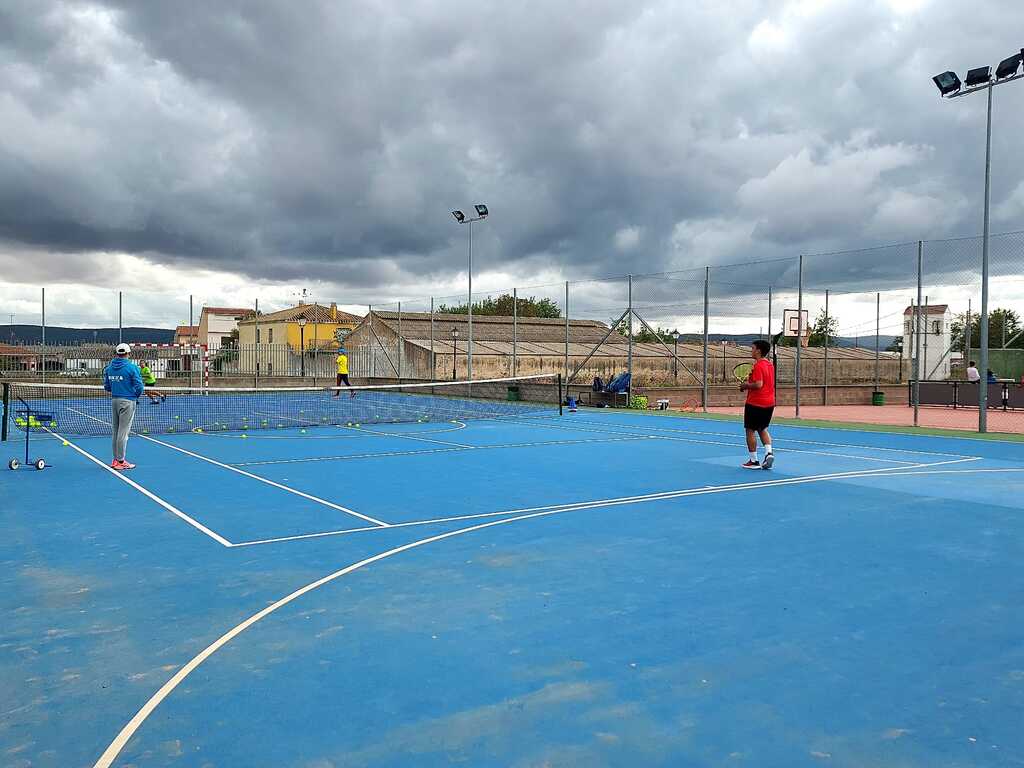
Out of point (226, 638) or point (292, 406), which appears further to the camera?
point (292, 406)

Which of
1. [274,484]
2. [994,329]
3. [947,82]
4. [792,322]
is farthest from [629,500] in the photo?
[994,329]

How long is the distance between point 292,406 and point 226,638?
75.6 ft

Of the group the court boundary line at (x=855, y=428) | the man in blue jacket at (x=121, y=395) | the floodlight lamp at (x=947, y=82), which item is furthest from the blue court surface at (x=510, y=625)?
the floodlight lamp at (x=947, y=82)

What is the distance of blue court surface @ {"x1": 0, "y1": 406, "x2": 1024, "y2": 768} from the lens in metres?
3.30

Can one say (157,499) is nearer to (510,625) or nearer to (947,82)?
(510,625)

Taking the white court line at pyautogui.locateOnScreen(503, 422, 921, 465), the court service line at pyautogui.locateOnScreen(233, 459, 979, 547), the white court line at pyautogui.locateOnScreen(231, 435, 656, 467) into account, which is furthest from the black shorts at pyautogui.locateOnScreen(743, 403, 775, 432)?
the white court line at pyautogui.locateOnScreen(231, 435, 656, 467)

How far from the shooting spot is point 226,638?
439 cm

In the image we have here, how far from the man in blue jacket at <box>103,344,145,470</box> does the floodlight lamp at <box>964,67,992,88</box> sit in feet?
51.8

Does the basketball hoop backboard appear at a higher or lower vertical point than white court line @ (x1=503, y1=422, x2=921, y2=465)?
higher

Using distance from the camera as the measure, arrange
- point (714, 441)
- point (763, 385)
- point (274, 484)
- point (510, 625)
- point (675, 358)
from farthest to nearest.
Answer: point (675, 358) < point (714, 441) < point (763, 385) < point (274, 484) < point (510, 625)

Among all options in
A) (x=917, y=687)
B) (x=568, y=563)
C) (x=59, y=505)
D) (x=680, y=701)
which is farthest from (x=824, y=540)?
(x=59, y=505)

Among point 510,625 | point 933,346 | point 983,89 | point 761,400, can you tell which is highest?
point 983,89

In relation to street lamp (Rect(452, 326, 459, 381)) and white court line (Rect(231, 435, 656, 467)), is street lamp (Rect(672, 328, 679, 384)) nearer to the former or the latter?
street lamp (Rect(452, 326, 459, 381))

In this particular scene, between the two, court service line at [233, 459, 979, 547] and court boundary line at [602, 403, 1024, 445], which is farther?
court boundary line at [602, 403, 1024, 445]
